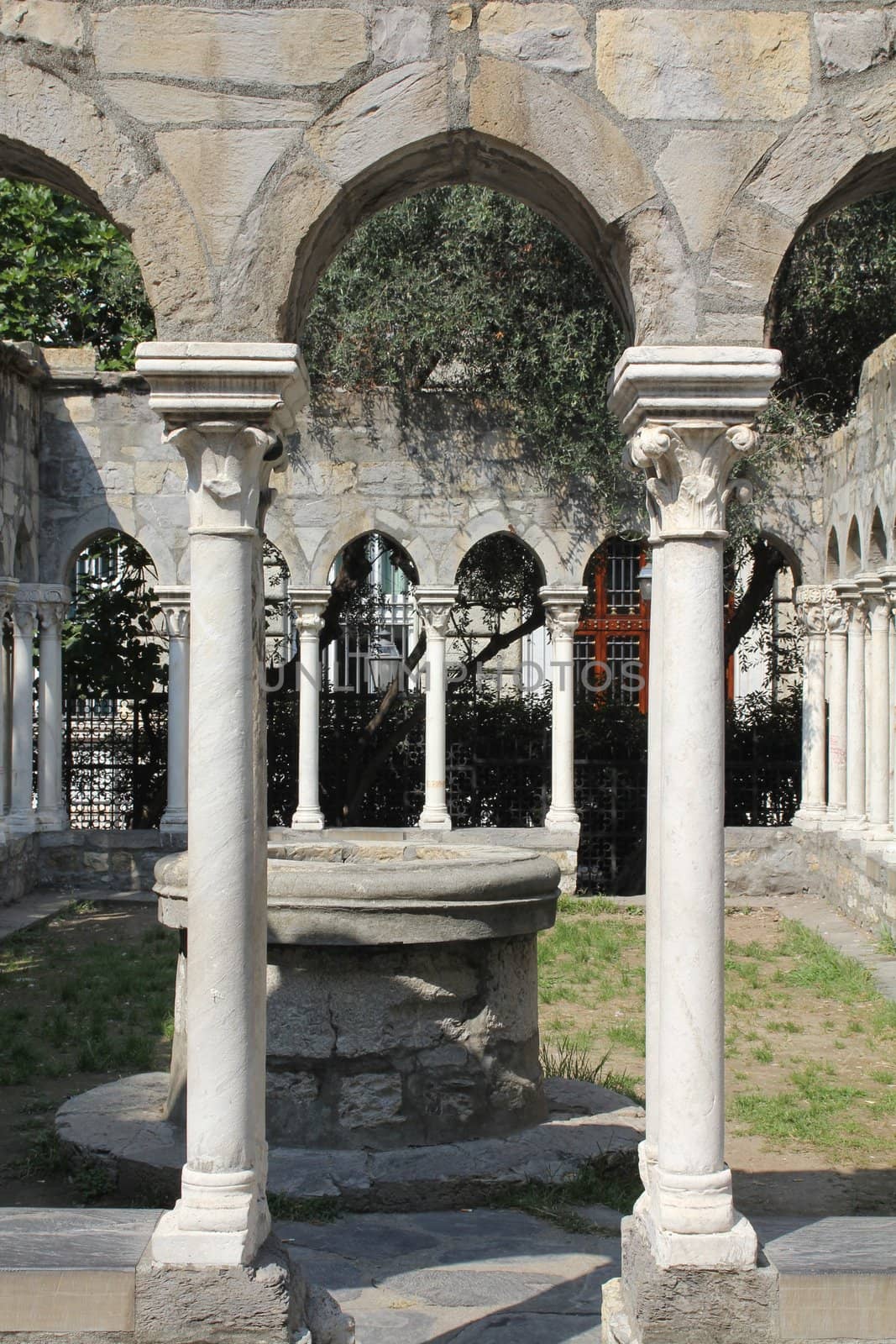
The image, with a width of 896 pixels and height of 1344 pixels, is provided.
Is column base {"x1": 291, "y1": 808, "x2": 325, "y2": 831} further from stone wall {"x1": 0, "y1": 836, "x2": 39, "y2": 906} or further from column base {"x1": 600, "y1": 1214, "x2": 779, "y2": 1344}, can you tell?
column base {"x1": 600, "y1": 1214, "x2": 779, "y2": 1344}

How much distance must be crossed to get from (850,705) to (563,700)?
2.53m

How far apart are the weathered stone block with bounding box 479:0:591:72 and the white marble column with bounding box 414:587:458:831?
9529mm

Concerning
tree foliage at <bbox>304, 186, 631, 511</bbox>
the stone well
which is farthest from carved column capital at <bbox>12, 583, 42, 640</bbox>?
the stone well

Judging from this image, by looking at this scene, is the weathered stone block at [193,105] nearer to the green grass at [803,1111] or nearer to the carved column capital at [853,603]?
the green grass at [803,1111]

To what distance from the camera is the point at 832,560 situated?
44.3 feet

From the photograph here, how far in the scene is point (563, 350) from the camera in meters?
12.9

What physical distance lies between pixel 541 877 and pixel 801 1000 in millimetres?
4117

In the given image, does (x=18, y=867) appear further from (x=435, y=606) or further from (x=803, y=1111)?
(x=803, y=1111)

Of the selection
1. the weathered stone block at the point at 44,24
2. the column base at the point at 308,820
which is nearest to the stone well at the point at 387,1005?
the weathered stone block at the point at 44,24

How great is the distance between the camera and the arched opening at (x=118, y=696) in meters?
14.9

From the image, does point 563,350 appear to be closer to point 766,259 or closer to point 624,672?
point 624,672

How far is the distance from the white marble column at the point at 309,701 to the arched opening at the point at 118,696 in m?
2.06

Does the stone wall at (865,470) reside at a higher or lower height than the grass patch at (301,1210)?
higher

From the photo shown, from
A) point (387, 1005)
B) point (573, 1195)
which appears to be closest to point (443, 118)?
point (387, 1005)
